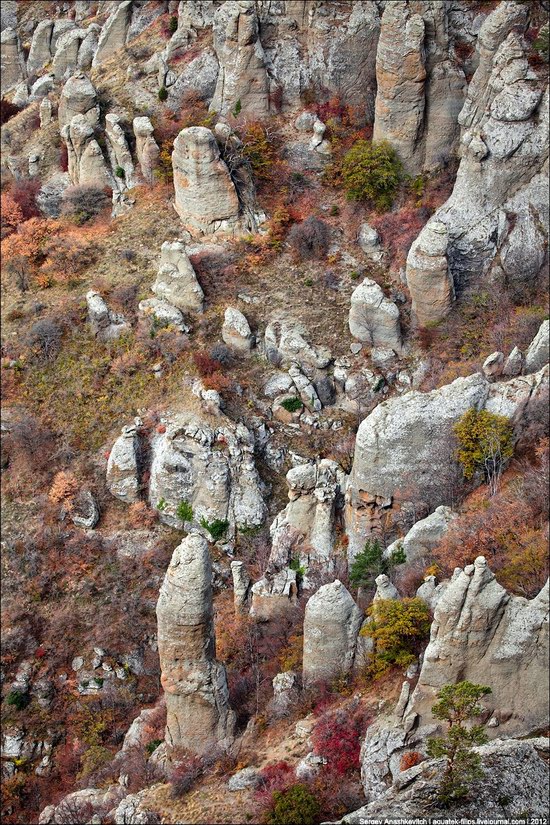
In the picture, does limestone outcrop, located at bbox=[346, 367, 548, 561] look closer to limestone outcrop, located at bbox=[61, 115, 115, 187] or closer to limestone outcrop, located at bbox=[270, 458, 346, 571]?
limestone outcrop, located at bbox=[270, 458, 346, 571]

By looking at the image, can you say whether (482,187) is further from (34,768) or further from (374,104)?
(34,768)

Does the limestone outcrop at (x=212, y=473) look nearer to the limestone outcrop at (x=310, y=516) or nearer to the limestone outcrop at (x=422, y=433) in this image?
the limestone outcrop at (x=310, y=516)

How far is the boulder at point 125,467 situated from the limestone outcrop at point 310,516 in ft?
19.6

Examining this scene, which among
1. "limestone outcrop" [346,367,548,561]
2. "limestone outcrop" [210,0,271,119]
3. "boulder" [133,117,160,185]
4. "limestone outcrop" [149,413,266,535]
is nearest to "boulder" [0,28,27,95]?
"boulder" [133,117,160,185]

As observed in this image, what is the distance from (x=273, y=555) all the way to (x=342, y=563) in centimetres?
246

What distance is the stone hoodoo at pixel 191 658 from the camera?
26.6 m

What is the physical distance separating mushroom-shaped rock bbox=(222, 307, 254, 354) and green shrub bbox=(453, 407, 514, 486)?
10402 mm

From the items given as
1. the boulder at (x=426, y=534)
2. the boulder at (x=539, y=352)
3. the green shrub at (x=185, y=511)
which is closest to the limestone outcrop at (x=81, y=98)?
the green shrub at (x=185, y=511)

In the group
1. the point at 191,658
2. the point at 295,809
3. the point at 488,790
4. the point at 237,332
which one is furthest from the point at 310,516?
the point at 488,790

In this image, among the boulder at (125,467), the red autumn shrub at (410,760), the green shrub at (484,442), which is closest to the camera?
the red autumn shrub at (410,760)

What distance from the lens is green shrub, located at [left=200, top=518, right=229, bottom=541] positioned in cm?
3866

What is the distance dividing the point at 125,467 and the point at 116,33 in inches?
979

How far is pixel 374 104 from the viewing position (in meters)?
45.6

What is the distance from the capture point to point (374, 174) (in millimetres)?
43344
